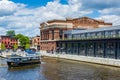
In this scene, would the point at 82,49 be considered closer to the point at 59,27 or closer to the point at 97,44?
the point at 97,44

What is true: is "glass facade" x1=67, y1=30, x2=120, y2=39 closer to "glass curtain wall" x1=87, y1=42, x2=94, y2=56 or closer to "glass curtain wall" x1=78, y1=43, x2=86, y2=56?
"glass curtain wall" x1=87, y1=42, x2=94, y2=56

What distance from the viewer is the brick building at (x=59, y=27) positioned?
412 ft

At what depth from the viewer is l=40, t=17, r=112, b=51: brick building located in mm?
125625

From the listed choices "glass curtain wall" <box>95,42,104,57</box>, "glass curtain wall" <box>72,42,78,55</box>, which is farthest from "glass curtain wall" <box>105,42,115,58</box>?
"glass curtain wall" <box>72,42,78,55</box>

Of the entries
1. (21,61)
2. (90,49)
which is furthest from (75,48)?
(21,61)

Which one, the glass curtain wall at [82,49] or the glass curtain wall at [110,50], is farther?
the glass curtain wall at [82,49]

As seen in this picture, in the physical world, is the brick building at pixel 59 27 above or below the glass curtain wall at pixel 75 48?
above

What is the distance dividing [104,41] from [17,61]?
90.8 ft

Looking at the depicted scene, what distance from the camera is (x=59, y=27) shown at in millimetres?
125625

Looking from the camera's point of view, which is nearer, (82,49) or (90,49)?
(90,49)

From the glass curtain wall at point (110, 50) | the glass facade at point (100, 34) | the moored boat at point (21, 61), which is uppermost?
the glass facade at point (100, 34)

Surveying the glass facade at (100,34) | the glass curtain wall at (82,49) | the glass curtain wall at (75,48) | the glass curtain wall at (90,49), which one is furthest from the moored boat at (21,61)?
the glass curtain wall at (75,48)

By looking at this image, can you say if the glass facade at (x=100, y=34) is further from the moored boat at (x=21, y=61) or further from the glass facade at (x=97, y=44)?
the moored boat at (x=21, y=61)

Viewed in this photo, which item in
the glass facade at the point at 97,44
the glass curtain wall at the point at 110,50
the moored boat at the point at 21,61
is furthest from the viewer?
the glass curtain wall at the point at 110,50
